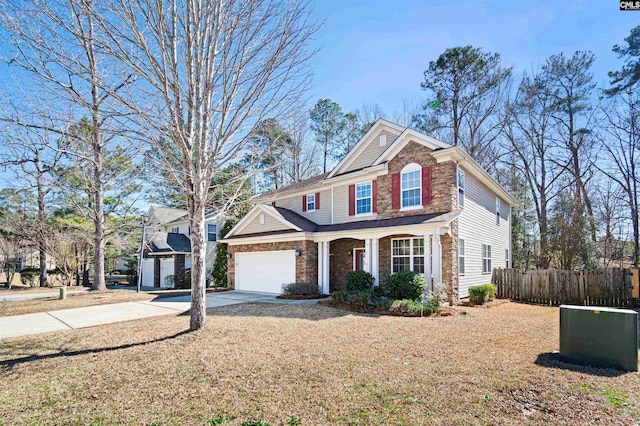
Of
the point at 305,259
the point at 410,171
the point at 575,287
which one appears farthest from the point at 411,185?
the point at 575,287

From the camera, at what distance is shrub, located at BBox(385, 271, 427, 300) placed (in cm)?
1114

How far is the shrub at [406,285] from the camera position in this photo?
11.1 m

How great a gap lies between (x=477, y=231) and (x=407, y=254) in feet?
12.4

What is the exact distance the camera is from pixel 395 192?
45.4ft

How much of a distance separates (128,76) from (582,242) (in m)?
21.9

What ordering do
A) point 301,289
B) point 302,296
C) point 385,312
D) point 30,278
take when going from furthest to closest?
point 30,278, point 301,289, point 302,296, point 385,312

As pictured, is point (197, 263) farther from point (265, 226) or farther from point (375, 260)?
point (265, 226)

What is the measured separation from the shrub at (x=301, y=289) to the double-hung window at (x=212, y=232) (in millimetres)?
11873

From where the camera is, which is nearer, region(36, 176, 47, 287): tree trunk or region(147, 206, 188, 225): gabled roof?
region(36, 176, 47, 287): tree trunk

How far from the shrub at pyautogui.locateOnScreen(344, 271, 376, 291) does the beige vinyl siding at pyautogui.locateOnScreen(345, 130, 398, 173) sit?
5219 millimetres

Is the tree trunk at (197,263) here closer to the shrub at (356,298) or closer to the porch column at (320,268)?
the shrub at (356,298)

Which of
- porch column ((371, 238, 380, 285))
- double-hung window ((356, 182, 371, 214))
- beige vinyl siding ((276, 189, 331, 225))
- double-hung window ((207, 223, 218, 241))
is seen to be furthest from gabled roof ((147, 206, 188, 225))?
porch column ((371, 238, 380, 285))

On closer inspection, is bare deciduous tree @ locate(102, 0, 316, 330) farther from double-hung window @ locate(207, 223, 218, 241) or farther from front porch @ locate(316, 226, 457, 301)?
double-hung window @ locate(207, 223, 218, 241)

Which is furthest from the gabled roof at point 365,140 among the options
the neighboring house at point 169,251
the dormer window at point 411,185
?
the neighboring house at point 169,251
